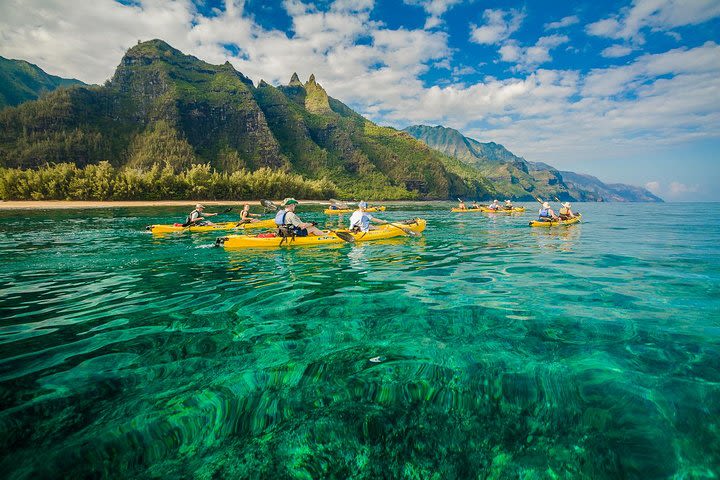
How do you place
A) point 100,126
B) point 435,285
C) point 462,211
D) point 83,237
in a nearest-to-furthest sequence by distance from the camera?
point 435,285 < point 83,237 < point 462,211 < point 100,126

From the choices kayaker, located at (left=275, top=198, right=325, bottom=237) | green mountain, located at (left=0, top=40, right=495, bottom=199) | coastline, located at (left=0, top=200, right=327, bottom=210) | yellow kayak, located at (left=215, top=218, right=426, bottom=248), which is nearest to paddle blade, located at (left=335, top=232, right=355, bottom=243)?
yellow kayak, located at (left=215, top=218, right=426, bottom=248)

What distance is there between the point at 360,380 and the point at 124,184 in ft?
242

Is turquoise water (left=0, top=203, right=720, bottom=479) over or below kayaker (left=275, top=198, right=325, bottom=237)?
below

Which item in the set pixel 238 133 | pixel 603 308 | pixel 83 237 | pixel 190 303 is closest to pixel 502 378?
pixel 603 308

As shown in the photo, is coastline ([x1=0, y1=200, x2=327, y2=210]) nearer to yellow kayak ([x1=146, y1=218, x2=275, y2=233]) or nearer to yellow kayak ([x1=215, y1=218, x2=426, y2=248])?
yellow kayak ([x1=146, y1=218, x2=275, y2=233])

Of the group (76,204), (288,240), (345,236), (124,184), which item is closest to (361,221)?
(345,236)

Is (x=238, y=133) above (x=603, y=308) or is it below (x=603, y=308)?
above

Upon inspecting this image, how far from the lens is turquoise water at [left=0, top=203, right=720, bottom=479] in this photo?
313 cm

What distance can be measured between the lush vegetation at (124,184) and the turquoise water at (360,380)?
63.8 metres

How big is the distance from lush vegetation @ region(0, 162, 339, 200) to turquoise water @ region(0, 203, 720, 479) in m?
63.8

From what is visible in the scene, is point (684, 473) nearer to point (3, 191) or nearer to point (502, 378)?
point (502, 378)

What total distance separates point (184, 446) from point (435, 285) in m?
7.26

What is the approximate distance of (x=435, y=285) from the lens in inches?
368

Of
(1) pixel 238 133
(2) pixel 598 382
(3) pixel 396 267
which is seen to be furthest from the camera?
(1) pixel 238 133
